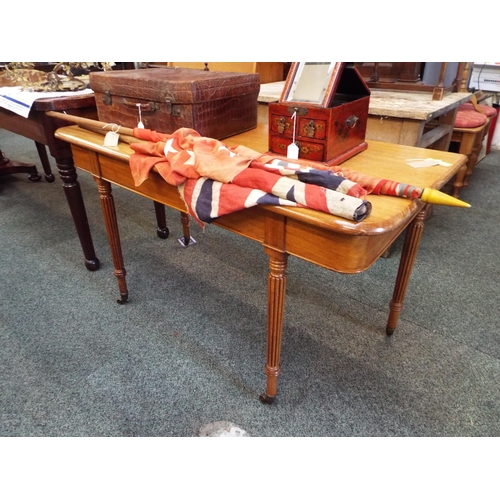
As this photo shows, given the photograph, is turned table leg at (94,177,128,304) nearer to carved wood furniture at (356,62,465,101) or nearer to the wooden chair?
carved wood furniture at (356,62,465,101)

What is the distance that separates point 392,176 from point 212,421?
0.87 m

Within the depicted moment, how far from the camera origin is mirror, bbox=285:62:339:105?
3.23 feet

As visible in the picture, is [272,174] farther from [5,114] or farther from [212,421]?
[5,114]

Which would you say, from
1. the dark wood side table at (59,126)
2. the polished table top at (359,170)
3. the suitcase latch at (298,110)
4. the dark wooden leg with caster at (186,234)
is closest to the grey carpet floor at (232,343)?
the dark wooden leg with caster at (186,234)

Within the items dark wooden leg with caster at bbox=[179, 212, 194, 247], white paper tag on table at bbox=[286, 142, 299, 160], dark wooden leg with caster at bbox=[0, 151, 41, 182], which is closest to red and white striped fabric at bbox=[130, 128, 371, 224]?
white paper tag on table at bbox=[286, 142, 299, 160]

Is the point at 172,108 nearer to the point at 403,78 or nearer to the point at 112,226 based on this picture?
the point at 112,226

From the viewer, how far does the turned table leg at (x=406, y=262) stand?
1.24 metres

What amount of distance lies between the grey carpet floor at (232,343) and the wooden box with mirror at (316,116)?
73 cm

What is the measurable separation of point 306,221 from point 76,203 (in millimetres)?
1287

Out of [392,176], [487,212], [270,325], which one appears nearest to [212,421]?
[270,325]

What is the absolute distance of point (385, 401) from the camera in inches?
48.3

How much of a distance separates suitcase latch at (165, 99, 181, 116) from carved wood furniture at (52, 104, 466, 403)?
167 millimetres

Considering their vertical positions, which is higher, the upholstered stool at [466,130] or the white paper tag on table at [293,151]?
the white paper tag on table at [293,151]

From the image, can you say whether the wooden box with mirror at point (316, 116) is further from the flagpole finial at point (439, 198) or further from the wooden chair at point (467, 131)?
the wooden chair at point (467, 131)
